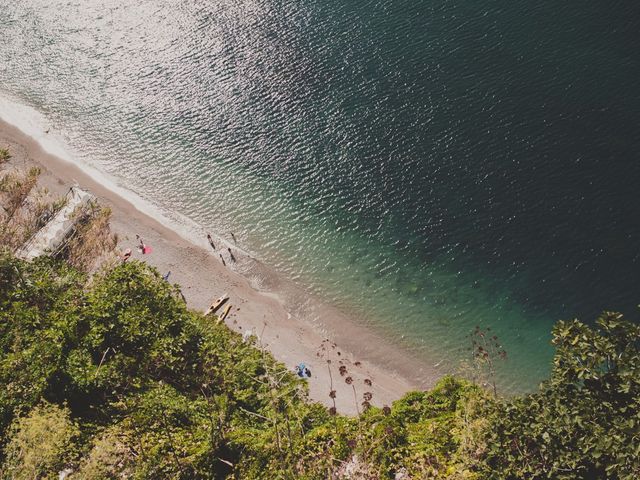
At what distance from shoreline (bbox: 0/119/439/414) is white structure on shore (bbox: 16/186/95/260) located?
235cm

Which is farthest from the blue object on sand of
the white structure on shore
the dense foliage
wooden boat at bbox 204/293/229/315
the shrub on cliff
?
the white structure on shore

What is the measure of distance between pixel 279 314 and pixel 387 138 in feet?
53.0

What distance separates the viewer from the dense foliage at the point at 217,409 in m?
15.5

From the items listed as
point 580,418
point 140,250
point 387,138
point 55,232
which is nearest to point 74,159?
point 55,232

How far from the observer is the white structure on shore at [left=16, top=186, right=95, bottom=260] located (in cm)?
2784

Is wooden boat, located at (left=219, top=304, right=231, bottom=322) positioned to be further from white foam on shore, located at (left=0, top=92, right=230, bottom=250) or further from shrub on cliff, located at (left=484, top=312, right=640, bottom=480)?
shrub on cliff, located at (left=484, top=312, right=640, bottom=480)

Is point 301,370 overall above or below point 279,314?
below

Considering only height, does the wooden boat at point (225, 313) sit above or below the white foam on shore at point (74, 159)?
below

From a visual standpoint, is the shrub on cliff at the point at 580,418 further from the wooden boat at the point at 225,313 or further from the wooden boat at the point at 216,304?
the wooden boat at the point at 216,304

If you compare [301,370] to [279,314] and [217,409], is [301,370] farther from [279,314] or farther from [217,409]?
[217,409]

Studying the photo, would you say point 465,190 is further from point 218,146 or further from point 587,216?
point 218,146

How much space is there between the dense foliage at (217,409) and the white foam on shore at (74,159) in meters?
8.30

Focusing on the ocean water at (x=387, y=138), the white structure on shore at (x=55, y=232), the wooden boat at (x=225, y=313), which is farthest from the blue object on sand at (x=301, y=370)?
the white structure on shore at (x=55, y=232)

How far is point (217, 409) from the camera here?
2069cm
